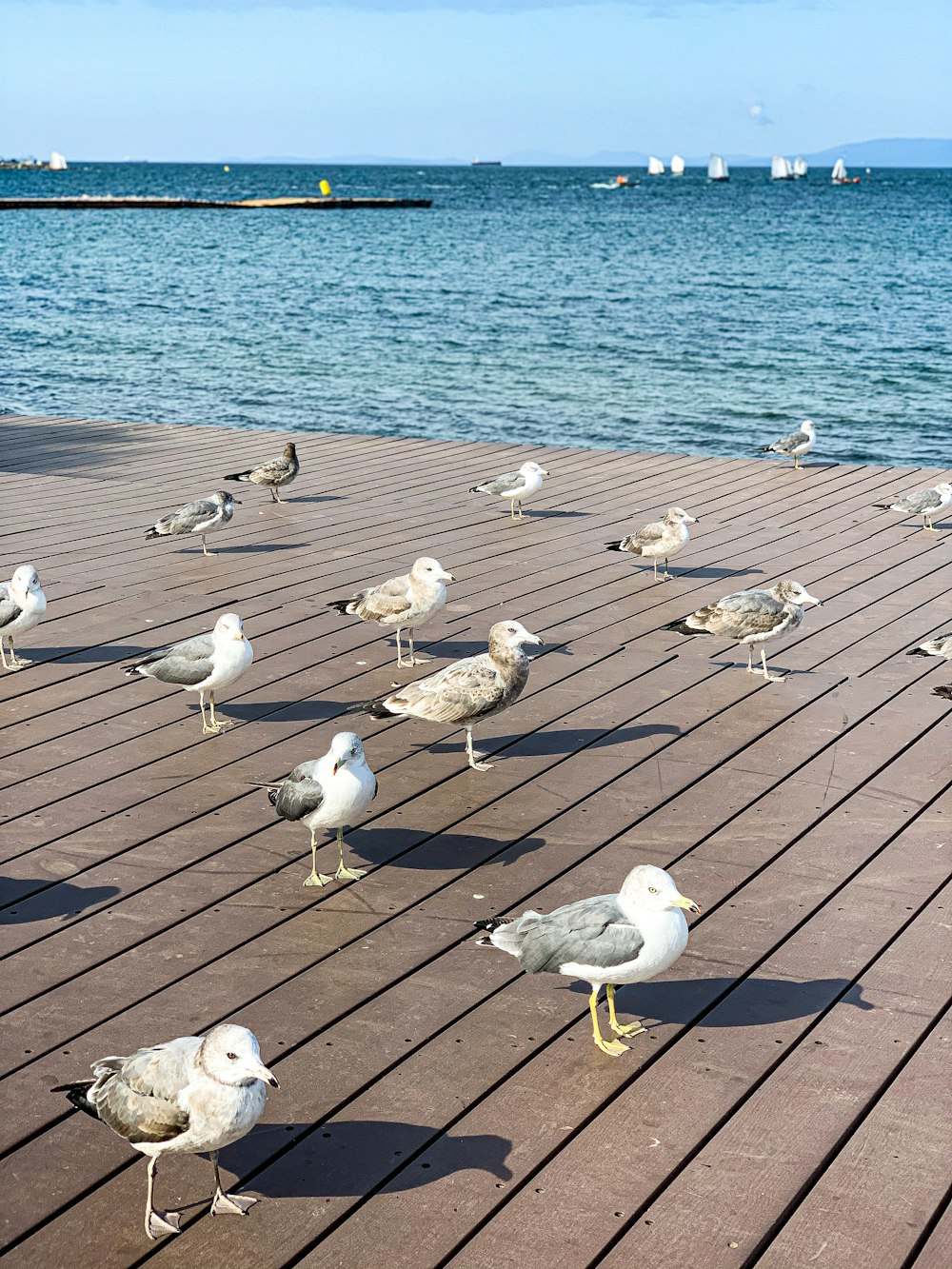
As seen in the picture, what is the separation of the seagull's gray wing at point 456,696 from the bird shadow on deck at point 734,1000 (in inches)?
74.1

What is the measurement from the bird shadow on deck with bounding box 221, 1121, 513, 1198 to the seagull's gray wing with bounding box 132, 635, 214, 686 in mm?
3159

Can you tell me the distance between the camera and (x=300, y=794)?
516 cm

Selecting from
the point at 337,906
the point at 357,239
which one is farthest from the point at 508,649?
the point at 357,239

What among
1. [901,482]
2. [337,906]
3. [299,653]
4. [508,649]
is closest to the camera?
[337,906]

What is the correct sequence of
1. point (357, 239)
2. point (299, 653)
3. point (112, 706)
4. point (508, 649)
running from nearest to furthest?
point (508, 649), point (112, 706), point (299, 653), point (357, 239)

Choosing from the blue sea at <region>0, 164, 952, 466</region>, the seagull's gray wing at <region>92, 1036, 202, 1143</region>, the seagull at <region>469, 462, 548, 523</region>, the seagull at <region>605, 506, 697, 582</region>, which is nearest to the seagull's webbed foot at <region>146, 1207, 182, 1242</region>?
the seagull's gray wing at <region>92, 1036, 202, 1143</region>

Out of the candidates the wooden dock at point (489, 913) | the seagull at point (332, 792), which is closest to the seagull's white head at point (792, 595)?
the wooden dock at point (489, 913)

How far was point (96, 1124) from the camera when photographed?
3.81 metres

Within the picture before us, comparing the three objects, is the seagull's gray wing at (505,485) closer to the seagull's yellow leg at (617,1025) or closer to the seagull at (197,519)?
the seagull at (197,519)

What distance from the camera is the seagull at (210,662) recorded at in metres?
6.60

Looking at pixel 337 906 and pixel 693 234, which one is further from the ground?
pixel 693 234

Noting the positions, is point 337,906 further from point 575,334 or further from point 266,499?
point 575,334

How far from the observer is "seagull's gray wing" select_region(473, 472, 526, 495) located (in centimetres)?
1114

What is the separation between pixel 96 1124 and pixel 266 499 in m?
8.70
